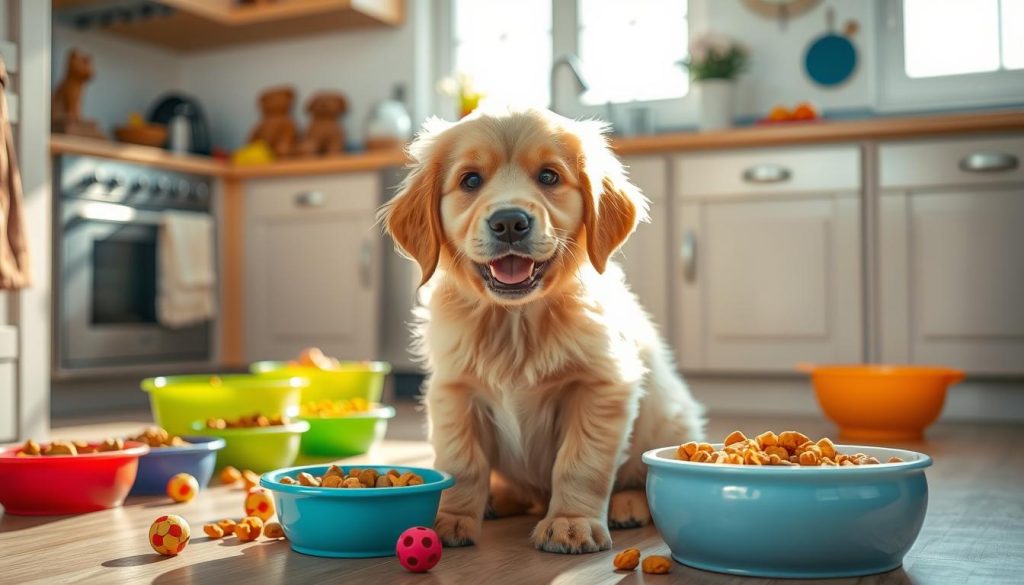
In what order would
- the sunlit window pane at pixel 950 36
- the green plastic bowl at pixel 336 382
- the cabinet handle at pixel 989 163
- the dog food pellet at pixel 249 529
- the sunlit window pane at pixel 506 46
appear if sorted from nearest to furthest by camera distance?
1. the dog food pellet at pixel 249 529
2. the green plastic bowl at pixel 336 382
3. the cabinet handle at pixel 989 163
4. the sunlit window pane at pixel 950 36
5. the sunlit window pane at pixel 506 46

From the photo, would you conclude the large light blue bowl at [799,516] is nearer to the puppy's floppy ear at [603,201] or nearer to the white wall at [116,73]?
the puppy's floppy ear at [603,201]

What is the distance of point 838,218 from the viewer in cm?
405

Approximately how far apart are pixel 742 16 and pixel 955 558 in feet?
11.8

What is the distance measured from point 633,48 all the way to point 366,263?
1.71 metres

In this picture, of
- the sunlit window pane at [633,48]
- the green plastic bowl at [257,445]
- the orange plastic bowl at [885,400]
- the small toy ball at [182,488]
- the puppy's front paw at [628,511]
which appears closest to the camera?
the puppy's front paw at [628,511]

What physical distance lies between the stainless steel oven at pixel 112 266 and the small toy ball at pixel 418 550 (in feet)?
10.6

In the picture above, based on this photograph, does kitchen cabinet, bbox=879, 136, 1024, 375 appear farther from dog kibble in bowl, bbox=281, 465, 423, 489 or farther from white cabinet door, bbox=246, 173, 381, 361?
dog kibble in bowl, bbox=281, 465, 423, 489

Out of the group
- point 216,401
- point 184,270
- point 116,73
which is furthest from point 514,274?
point 116,73

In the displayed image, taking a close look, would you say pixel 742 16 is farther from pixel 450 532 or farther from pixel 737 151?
pixel 450 532

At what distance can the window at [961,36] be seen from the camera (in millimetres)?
4438

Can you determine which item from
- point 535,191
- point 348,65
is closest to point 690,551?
point 535,191

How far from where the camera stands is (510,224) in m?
1.71

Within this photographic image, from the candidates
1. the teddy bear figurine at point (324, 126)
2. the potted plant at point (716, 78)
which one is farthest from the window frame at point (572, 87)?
the teddy bear figurine at point (324, 126)

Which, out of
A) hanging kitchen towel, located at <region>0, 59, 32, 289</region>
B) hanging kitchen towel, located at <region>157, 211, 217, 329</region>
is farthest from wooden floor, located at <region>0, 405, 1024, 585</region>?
hanging kitchen towel, located at <region>157, 211, 217, 329</region>
